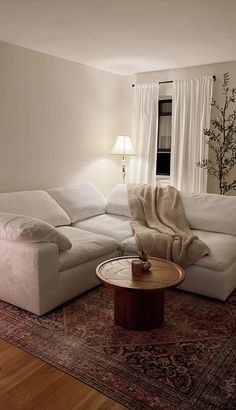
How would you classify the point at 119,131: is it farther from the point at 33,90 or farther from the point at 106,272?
the point at 106,272

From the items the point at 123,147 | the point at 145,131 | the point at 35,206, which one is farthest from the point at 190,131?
the point at 35,206

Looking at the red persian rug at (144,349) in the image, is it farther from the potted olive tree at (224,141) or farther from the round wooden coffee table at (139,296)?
the potted olive tree at (224,141)

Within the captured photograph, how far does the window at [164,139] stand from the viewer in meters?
5.11

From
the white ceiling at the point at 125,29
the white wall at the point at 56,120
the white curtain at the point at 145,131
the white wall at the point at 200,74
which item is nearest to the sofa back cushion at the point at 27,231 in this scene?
the white wall at the point at 56,120

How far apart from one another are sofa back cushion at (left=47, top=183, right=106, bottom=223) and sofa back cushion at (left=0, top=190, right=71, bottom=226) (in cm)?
11

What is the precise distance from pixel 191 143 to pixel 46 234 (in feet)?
9.37

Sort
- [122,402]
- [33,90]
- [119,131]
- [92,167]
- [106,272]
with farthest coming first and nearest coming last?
[119,131], [92,167], [33,90], [106,272], [122,402]

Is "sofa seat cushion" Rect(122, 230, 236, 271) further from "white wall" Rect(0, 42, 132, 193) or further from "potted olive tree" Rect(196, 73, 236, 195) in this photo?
"white wall" Rect(0, 42, 132, 193)

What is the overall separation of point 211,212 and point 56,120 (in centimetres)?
224

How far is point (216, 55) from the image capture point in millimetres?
3979

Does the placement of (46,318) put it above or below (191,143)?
below

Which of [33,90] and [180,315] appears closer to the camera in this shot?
[180,315]

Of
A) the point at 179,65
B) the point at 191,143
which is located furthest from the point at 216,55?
the point at 191,143

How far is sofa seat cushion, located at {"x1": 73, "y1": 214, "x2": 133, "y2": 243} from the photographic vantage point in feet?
11.6
